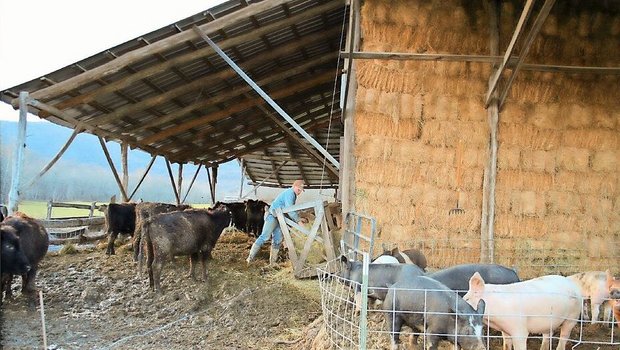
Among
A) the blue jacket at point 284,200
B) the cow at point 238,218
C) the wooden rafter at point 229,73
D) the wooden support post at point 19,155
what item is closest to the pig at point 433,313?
the blue jacket at point 284,200

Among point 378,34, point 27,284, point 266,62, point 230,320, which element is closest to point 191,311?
point 230,320

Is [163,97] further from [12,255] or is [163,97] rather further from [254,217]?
[254,217]

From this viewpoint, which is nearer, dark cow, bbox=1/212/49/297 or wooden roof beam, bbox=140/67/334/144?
dark cow, bbox=1/212/49/297

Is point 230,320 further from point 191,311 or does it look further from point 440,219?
point 440,219

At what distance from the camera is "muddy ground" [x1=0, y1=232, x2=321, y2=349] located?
23.6 ft

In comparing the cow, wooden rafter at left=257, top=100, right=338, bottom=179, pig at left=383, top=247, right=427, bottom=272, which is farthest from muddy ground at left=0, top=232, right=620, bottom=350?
the cow

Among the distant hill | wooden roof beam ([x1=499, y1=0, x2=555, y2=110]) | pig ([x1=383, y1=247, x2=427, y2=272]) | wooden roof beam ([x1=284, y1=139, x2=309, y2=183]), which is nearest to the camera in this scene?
wooden roof beam ([x1=499, y1=0, x2=555, y2=110])

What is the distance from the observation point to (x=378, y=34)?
9992 mm

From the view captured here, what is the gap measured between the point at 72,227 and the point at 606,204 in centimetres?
1265

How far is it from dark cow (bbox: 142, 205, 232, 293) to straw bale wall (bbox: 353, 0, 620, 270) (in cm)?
316

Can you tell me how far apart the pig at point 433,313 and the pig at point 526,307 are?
1.37 feet

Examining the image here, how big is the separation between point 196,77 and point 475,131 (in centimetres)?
663

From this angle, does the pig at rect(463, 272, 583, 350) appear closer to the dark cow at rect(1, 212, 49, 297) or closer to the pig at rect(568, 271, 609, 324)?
the pig at rect(568, 271, 609, 324)

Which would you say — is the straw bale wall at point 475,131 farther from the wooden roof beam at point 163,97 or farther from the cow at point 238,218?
the cow at point 238,218
